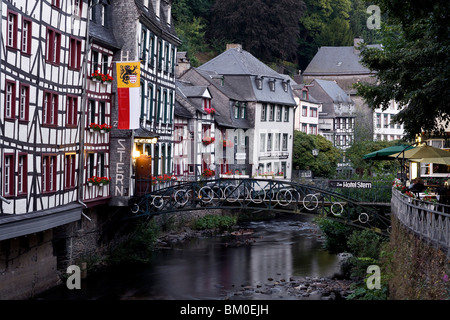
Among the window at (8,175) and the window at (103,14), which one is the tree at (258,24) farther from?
the window at (8,175)

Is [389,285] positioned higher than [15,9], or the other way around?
[15,9]

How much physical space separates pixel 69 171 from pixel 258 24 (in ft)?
174

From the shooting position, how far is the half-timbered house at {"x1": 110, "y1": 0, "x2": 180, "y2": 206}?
34344mm

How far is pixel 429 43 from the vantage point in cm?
2436

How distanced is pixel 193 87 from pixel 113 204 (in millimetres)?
19578

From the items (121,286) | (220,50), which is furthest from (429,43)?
(220,50)

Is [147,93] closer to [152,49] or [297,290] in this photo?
[152,49]

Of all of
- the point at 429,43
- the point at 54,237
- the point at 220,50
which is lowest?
the point at 54,237

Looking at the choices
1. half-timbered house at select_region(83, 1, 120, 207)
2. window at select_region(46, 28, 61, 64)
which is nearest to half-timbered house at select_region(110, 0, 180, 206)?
half-timbered house at select_region(83, 1, 120, 207)

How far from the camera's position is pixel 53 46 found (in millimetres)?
28078

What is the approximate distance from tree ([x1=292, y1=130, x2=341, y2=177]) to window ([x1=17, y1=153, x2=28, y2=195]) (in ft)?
145

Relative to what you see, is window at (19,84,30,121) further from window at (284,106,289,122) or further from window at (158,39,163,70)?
window at (284,106,289,122)

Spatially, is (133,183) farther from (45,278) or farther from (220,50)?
(220,50)

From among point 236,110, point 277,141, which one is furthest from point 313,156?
point 236,110
